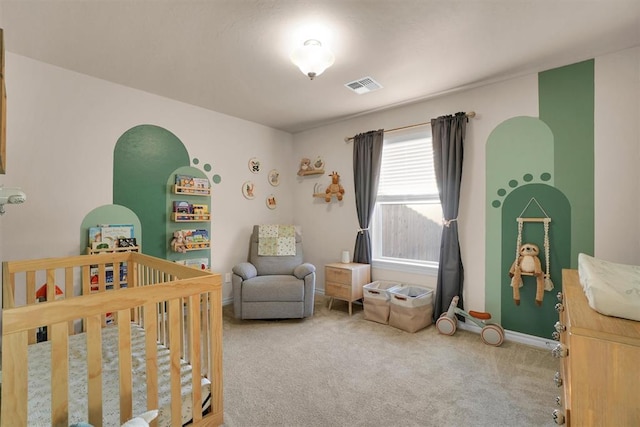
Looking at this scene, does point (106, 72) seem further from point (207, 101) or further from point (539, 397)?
point (539, 397)

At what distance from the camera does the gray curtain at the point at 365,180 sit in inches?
142

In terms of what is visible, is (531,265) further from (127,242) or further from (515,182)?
(127,242)

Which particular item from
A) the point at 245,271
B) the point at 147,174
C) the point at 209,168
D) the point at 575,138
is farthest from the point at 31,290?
the point at 575,138

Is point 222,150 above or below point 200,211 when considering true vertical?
above

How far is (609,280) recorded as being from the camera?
104 cm

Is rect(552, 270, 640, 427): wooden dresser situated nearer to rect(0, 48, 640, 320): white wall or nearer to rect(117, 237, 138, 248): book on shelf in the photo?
rect(0, 48, 640, 320): white wall

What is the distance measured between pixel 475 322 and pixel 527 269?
2.20 ft

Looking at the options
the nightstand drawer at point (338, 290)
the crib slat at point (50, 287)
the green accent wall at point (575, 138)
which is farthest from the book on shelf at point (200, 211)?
the green accent wall at point (575, 138)

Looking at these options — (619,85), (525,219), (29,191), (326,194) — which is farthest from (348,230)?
(29,191)

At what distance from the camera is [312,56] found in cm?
206

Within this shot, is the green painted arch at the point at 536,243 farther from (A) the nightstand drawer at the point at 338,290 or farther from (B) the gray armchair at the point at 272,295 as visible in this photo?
(B) the gray armchair at the point at 272,295

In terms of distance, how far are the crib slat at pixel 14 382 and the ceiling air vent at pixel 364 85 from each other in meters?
2.79

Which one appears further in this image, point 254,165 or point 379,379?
point 254,165

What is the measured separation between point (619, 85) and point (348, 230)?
2790 mm
